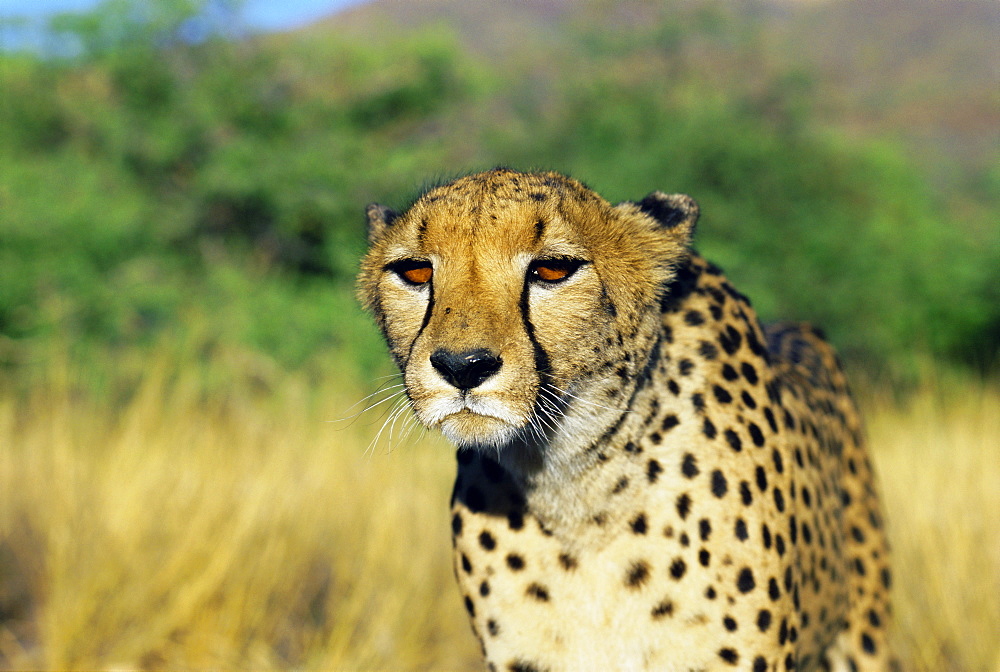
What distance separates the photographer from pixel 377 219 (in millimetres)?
2348

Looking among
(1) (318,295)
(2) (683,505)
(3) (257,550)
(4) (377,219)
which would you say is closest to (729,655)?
(2) (683,505)

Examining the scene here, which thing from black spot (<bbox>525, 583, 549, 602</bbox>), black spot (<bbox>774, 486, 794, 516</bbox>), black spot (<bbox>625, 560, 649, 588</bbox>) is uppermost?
black spot (<bbox>774, 486, 794, 516</bbox>)

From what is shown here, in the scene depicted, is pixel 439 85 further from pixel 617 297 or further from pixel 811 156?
pixel 617 297

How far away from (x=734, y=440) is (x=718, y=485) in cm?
11

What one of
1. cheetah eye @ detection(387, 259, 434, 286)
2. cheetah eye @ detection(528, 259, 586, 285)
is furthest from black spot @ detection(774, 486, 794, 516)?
cheetah eye @ detection(387, 259, 434, 286)

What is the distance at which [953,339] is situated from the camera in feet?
37.9

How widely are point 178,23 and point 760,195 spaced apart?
7020mm

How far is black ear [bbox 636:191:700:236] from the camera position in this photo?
2135 millimetres

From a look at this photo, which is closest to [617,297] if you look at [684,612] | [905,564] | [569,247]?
[569,247]

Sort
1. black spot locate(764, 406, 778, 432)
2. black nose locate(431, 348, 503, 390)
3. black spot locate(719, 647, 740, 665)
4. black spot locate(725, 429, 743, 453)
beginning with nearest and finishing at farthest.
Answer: black nose locate(431, 348, 503, 390) → black spot locate(719, 647, 740, 665) → black spot locate(725, 429, 743, 453) → black spot locate(764, 406, 778, 432)

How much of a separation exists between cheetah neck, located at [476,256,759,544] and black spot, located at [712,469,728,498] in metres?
0.09

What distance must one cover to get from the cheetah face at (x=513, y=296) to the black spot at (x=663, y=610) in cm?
40

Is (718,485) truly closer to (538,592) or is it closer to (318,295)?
(538,592)

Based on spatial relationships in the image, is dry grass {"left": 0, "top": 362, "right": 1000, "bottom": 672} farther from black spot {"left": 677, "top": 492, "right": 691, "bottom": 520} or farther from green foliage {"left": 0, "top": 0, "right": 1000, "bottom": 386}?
green foliage {"left": 0, "top": 0, "right": 1000, "bottom": 386}
